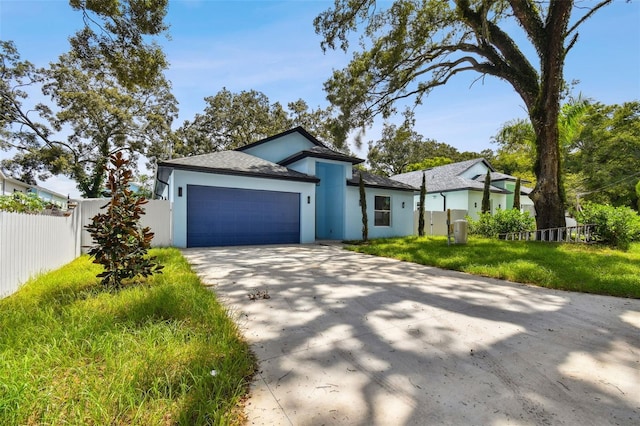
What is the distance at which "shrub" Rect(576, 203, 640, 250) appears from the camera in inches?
339

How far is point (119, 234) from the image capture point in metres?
4.39

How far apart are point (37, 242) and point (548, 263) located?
400 inches

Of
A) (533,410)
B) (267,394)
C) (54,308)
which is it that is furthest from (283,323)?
(54,308)

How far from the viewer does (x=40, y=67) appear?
2119 cm

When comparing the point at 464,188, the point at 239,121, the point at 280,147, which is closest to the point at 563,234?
the point at 464,188

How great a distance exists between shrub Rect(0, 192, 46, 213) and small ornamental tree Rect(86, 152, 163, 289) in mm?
1862

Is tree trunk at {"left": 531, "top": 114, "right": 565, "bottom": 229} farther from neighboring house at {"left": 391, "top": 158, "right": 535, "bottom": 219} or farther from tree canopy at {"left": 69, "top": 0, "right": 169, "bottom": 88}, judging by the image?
tree canopy at {"left": 69, "top": 0, "right": 169, "bottom": 88}

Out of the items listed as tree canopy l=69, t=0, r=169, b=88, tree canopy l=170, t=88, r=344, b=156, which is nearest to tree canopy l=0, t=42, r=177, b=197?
tree canopy l=170, t=88, r=344, b=156

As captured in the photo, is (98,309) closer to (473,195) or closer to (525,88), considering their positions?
(525,88)

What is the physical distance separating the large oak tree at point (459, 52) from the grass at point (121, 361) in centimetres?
1170

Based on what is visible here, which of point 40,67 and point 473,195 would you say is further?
point 40,67

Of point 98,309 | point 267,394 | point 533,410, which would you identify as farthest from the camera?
point 98,309

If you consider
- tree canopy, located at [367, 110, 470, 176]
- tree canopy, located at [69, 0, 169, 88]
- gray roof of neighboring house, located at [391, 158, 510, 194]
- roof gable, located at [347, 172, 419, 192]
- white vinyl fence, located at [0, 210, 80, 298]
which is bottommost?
white vinyl fence, located at [0, 210, 80, 298]

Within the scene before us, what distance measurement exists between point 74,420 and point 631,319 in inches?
213
